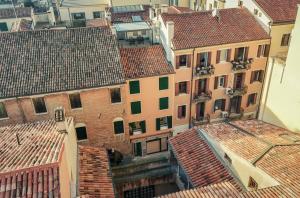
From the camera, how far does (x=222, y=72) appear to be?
3512 cm

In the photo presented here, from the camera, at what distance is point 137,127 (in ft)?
113

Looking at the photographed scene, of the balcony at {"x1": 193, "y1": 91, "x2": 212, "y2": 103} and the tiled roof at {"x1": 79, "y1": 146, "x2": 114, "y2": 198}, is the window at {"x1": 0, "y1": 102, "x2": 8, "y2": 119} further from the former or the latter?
the balcony at {"x1": 193, "y1": 91, "x2": 212, "y2": 103}

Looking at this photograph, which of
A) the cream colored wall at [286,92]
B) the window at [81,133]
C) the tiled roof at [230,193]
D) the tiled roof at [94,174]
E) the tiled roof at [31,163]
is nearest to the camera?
the tiled roof at [31,163]

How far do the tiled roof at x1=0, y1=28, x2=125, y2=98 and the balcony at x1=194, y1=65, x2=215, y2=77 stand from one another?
8.94 meters

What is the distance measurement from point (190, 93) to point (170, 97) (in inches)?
117

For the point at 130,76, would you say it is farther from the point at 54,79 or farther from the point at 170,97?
the point at 54,79

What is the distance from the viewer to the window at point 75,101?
1147 inches

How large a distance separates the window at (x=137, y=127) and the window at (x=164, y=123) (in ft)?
5.44

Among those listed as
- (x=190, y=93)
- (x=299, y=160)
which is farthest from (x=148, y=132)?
(x=299, y=160)

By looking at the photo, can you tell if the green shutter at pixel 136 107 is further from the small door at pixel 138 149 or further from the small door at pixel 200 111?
the small door at pixel 200 111

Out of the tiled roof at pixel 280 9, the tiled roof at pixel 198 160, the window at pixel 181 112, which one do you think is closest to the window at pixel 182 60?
the window at pixel 181 112

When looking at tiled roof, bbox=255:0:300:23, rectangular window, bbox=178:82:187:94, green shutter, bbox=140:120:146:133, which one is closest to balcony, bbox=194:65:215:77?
rectangular window, bbox=178:82:187:94

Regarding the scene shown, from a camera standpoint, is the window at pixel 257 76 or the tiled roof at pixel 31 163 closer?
the tiled roof at pixel 31 163

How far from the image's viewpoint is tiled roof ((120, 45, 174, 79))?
3134 cm
